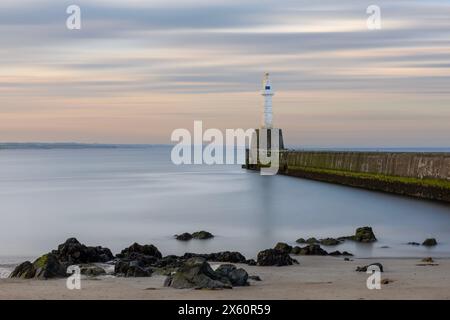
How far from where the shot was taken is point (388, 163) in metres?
24.6

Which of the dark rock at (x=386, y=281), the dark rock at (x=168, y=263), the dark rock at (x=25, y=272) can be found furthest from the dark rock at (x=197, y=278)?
the dark rock at (x=25, y=272)

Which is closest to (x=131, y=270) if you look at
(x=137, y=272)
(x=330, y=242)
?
(x=137, y=272)

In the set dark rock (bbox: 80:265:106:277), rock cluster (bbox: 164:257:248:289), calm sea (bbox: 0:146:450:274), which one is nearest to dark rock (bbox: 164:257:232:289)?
rock cluster (bbox: 164:257:248:289)

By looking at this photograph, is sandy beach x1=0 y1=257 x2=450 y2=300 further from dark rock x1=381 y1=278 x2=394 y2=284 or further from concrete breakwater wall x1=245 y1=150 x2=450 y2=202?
concrete breakwater wall x1=245 y1=150 x2=450 y2=202

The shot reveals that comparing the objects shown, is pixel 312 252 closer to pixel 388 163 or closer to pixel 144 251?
pixel 144 251

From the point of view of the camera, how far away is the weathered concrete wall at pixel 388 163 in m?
20.1

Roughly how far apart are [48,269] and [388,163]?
17.4 meters

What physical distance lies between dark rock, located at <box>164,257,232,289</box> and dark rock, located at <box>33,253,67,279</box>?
155 cm

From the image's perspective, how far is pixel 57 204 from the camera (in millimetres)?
26219

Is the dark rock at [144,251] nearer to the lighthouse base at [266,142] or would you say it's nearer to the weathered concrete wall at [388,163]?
the weathered concrete wall at [388,163]

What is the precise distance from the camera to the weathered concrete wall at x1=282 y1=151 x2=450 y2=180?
20.1m
